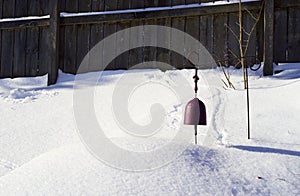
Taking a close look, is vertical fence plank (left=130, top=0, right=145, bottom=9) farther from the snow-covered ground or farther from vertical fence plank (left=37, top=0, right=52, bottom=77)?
vertical fence plank (left=37, top=0, right=52, bottom=77)

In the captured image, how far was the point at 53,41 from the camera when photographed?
18.6 feet

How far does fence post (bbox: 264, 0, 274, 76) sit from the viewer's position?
467cm

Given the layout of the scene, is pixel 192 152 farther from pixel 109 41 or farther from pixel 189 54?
pixel 109 41

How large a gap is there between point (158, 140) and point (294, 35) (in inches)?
112

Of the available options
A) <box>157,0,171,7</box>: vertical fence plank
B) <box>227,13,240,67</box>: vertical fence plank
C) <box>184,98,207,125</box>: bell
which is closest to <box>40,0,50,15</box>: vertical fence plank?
<box>157,0,171,7</box>: vertical fence plank

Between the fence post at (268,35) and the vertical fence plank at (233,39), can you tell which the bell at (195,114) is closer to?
the fence post at (268,35)

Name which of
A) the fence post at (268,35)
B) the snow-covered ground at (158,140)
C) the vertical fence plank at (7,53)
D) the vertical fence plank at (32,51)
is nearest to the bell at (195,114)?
the snow-covered ground at (158,140)

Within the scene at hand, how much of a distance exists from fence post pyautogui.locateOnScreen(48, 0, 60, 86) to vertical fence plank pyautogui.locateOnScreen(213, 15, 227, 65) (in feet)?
7.75

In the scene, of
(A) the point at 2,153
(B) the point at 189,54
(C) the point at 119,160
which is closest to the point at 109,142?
(C) the point at 119,160

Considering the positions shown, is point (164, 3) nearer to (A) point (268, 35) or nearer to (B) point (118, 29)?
(B) point (118, 29)

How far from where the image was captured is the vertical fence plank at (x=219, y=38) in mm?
5046

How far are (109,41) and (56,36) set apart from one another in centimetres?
82

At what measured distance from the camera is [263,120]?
3492 mm

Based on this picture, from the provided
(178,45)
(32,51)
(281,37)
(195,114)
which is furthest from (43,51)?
(195,114)
